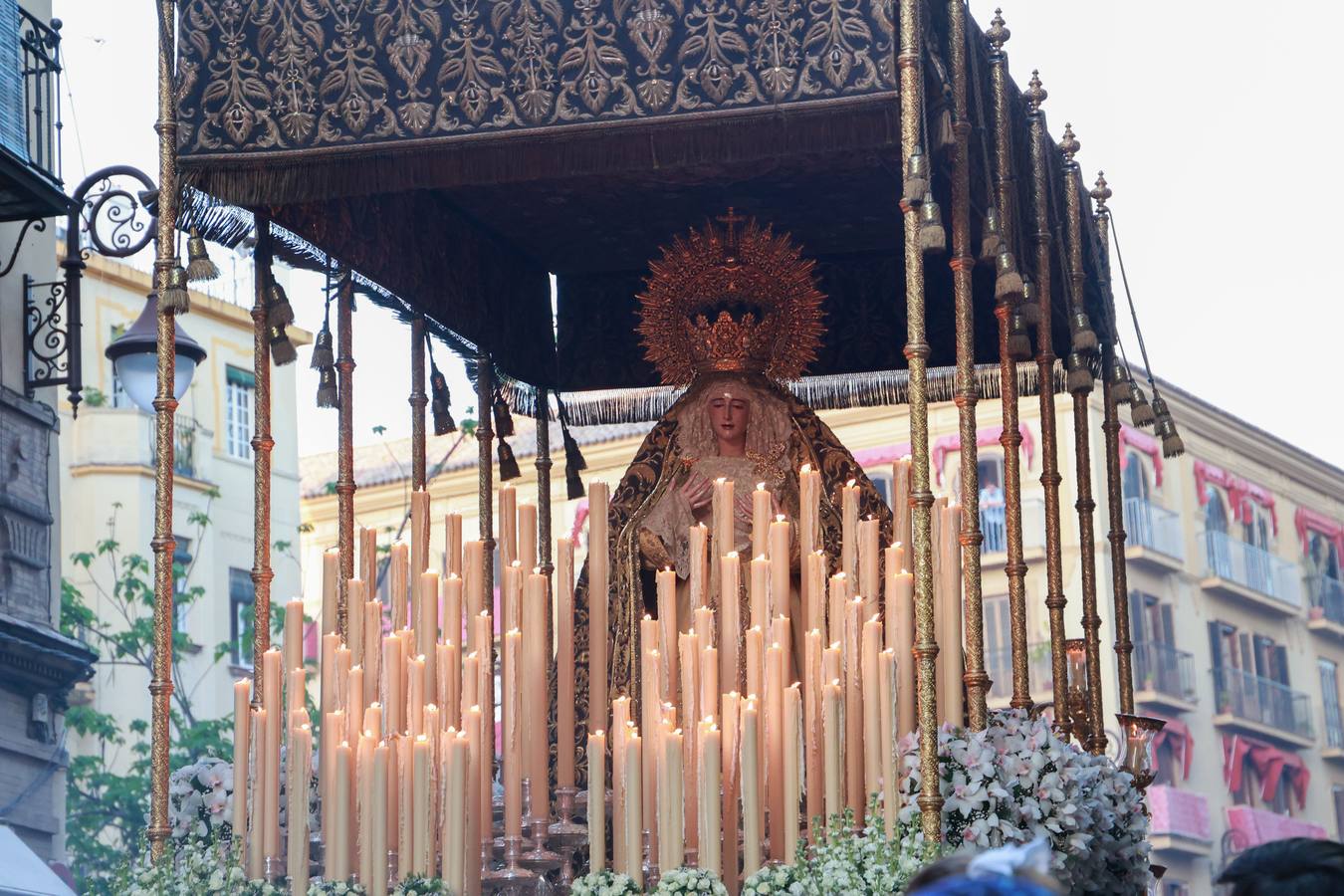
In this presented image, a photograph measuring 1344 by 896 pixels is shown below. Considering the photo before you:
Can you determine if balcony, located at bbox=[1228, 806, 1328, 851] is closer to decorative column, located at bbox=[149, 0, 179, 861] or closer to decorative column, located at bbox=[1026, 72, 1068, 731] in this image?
decorative column, located at bbox=[1026, 72, 1068, 731]

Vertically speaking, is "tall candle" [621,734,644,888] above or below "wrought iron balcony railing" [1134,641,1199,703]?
below

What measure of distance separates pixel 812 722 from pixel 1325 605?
32.0 m

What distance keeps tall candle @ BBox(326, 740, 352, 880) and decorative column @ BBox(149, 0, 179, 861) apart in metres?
0.58

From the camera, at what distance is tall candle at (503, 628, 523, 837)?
715cm

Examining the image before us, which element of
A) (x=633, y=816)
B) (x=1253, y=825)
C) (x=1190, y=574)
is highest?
(x=1190, y=574)

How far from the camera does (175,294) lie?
24.9 feet

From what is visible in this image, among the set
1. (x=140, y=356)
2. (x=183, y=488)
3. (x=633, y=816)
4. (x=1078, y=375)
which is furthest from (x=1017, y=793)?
(x=183, y=488)

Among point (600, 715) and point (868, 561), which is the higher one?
point (868, 561)

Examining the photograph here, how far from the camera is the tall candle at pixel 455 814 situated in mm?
7031

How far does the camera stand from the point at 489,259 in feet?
32.2

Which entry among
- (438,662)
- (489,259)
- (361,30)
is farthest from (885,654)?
(489,259)

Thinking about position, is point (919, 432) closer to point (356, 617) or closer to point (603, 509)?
point (603, 509)

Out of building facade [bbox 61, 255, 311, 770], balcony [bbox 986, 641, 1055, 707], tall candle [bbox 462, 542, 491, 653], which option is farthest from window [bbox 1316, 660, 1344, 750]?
tall candle [bbox 462, 542, 491, 653]

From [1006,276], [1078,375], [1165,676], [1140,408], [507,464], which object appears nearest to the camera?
[1006,276]
